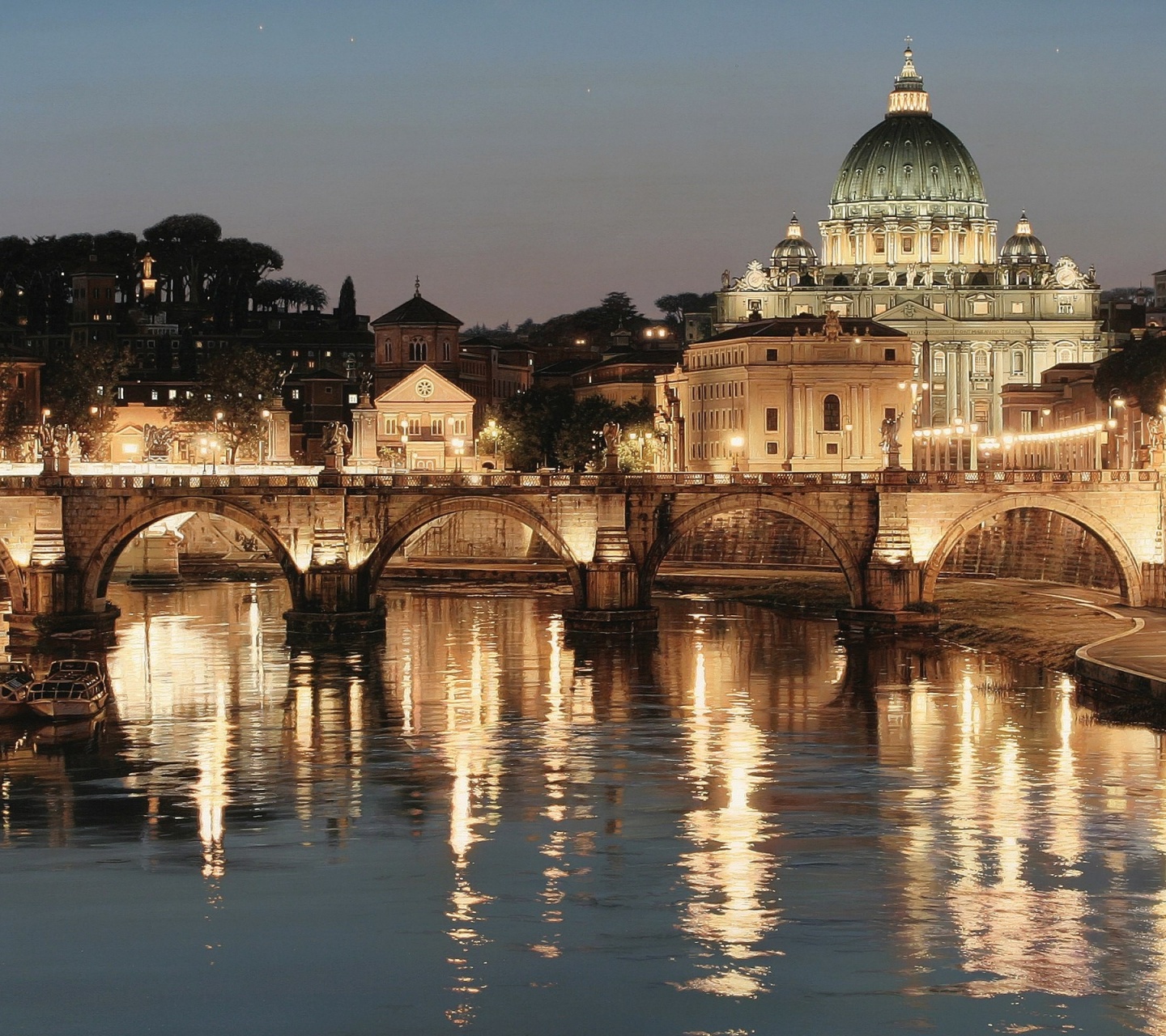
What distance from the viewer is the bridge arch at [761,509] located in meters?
80.0

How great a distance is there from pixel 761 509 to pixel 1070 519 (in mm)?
11474

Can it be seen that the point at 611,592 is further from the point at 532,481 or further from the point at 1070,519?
the point at 1070,519

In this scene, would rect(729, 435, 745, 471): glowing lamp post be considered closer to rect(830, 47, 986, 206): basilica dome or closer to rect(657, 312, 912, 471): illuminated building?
rect(657, 312, 912, 471): illuminated building

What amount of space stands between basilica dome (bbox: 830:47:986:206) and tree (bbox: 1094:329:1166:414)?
229 ft

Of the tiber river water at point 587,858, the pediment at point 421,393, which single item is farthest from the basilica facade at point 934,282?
the tiber river water at point 587,858

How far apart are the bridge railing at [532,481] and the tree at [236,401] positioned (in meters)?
41.2

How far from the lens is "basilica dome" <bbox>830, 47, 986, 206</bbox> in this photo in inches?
7692

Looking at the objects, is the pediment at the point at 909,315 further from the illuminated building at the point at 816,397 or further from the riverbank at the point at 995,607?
the riverbank at the point at 995,607

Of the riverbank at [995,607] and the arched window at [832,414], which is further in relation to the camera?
the arched window at [832,414]

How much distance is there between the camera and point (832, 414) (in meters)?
141

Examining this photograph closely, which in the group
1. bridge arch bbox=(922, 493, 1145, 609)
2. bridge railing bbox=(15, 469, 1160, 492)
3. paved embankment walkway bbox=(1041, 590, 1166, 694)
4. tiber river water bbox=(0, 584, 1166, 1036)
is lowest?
tiber river water bbox=(0, 584, 1166, 1036)

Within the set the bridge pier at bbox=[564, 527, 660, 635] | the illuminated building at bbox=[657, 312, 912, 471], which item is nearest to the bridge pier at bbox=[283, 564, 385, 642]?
the bridge pier at bbox=[564, 527, 660, 635]

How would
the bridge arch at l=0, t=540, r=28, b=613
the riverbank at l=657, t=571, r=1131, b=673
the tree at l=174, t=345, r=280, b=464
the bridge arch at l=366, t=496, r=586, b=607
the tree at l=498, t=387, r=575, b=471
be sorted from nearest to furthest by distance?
the riverbank at l=657, t=571, r=1131, b=673
the bridge arch at l=0, t=540, r=28, b=613
the bridge arch at l=366, t=496, r=586, b=607
the tree at l=174, t=345, r=280, b=464
the tree at l=498, t=387, r=575, b=471

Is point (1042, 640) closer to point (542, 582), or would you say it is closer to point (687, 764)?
point (687, 764)
